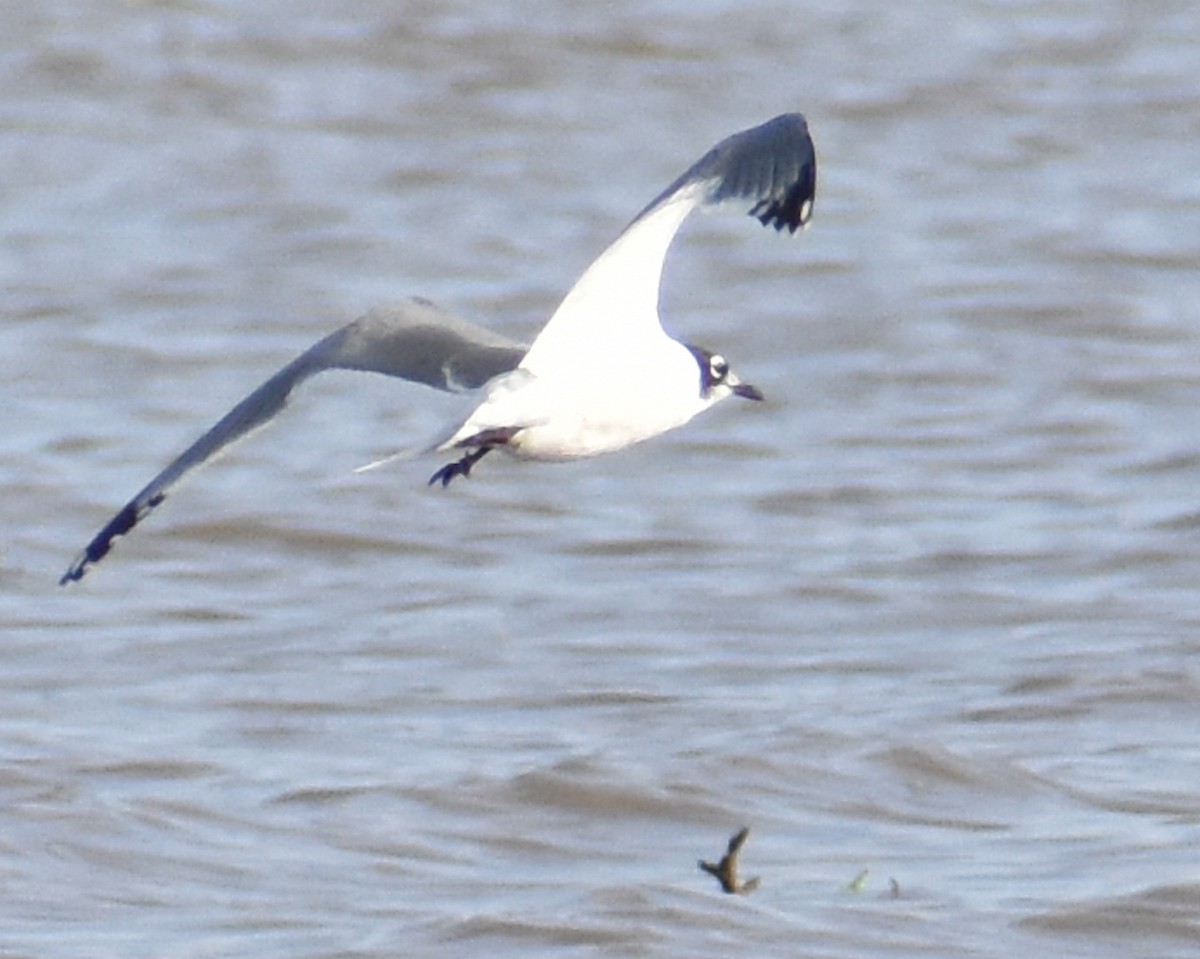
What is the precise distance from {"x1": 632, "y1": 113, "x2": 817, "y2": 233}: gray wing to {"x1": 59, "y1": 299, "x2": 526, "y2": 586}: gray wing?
0.48 metres

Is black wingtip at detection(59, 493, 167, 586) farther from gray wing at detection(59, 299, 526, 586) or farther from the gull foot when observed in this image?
the gull foot

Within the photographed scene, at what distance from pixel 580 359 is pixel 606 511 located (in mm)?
4609

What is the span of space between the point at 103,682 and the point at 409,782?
3.97ft

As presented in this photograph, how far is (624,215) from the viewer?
44.4 feet

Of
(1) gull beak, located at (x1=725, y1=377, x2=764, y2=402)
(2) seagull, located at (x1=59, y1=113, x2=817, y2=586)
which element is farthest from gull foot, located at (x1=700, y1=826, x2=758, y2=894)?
(2) seagull, located at (x1=59, y1=113, x2=817, y2=586)

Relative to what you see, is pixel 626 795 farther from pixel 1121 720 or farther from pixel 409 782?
pixel 1121 720

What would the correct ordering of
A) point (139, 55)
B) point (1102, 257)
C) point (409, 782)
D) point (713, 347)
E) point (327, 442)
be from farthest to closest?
point (139, 55)
point (1102, 257)
point (713, 347)
point (327, 442)
point (409, 782)

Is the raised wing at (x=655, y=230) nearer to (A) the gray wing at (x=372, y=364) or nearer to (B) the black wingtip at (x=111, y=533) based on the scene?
(A) the gray wing at (x=372, y=364)

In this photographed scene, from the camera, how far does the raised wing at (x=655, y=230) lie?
579 cm

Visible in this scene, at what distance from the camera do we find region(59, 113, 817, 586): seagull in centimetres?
538

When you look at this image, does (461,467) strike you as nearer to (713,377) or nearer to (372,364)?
(372,364)

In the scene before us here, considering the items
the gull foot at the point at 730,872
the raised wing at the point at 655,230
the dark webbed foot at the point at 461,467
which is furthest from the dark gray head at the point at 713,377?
the gull foot at the point at 730,872

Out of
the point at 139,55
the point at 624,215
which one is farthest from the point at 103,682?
the point at 139,55

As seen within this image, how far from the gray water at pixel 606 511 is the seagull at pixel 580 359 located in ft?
4.04
